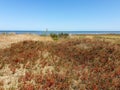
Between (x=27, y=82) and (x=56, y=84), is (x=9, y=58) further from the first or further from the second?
(x=56, y=84)

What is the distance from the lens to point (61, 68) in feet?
35.2

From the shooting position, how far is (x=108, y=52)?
43.9 feet

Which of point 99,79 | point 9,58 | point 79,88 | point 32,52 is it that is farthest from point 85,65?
point 9,58

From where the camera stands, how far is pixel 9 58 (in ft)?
39.9

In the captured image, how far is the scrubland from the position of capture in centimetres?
871

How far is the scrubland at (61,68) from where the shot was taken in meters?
8.71

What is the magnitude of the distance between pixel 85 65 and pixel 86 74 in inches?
63.8

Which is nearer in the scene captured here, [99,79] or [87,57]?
[99,79]

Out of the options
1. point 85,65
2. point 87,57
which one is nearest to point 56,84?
point 85,65

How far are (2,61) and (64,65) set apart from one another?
421cm

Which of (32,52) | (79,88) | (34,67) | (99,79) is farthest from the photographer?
(32,52)

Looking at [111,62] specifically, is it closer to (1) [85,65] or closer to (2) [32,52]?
(1) [85,65]

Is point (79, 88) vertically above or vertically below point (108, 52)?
below

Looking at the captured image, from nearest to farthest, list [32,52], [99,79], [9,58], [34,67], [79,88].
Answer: [79,88]
[99,79]
[34,67]
[9,58]
[32,52]
